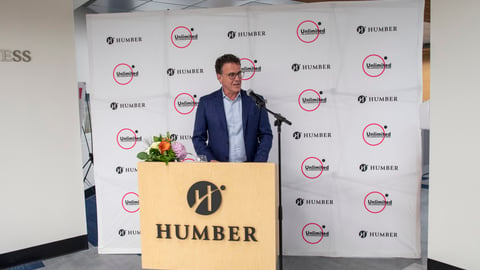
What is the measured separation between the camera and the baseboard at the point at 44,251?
3.54 metres

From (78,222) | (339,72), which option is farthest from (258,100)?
(78,222)

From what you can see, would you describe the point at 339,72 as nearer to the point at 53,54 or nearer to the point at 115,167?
the point at 115,167

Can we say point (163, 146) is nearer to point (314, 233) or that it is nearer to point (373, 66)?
point (314, 233)

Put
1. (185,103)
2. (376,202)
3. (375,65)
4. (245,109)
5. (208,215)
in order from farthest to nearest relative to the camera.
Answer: (185,103)
(376,202)
(375,65)
(245,109)
(208,215)

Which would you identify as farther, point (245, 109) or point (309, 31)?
point (309, 31)

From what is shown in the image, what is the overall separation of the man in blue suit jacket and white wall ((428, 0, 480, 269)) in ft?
4.41

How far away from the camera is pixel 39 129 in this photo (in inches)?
143

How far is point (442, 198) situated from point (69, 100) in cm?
347

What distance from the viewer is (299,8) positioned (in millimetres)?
3365

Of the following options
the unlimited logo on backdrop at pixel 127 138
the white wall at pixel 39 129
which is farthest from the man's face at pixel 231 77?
the white wall at pixel 39 129

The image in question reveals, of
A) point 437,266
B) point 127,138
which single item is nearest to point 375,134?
point 437,266

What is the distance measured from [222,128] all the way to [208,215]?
96 cm

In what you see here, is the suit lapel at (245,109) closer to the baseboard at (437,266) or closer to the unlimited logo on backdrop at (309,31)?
the unlimited logo on backdrop at (309,31)

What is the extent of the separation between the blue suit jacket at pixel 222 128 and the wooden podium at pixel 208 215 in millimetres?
774
